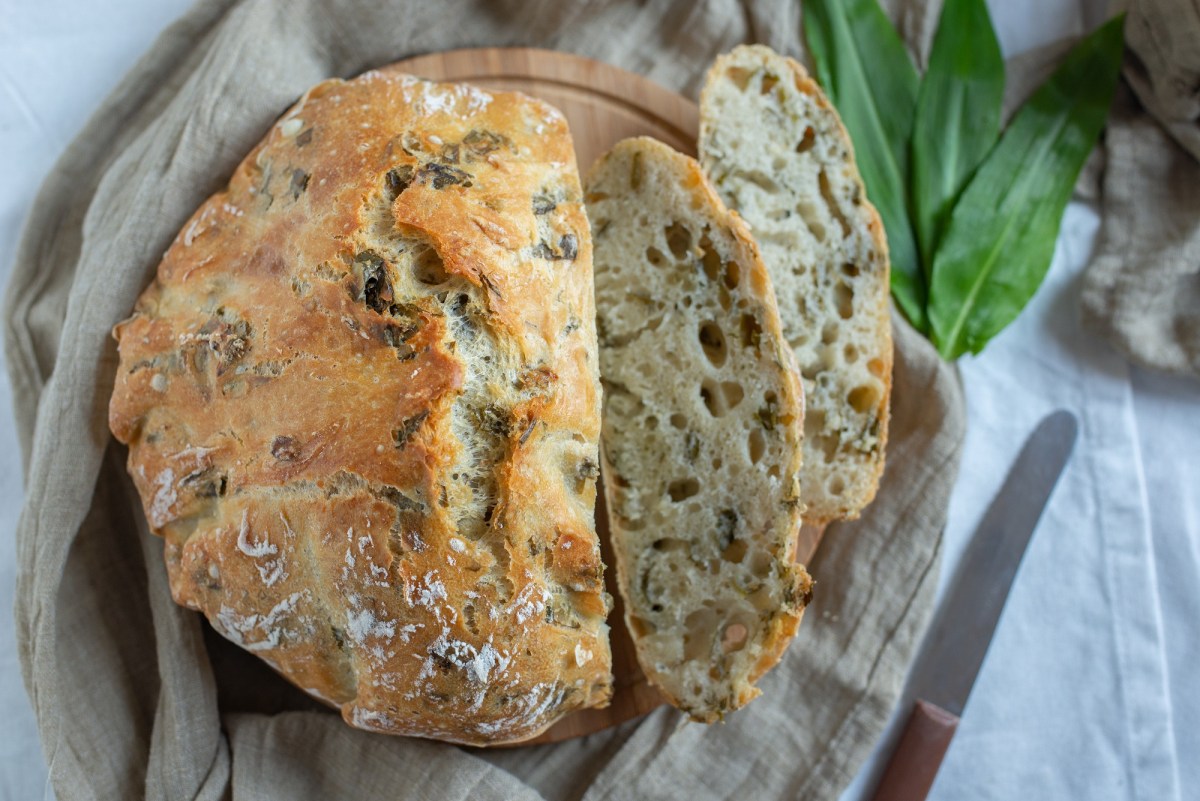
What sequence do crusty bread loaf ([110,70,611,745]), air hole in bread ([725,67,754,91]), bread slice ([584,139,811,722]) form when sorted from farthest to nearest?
air hole in bread ([725,67,754,91])
bread slice ([584,139,811,722])
crusty bread loaf ([110,70,611,745])

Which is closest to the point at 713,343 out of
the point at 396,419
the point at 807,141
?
the point at 807,141

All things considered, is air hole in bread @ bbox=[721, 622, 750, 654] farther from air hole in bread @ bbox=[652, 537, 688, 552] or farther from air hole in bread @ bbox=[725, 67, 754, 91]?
air hole in bread @ bbox=[725, 67, 754, 91]

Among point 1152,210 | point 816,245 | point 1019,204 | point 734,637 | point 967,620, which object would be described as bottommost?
point 967,620

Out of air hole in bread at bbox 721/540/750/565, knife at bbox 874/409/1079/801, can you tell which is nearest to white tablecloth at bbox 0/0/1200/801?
knife at bbox 874/409/1079/801

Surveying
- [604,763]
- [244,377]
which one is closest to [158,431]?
[244,377]

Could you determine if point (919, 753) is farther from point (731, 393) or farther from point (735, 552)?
point (731, 393)

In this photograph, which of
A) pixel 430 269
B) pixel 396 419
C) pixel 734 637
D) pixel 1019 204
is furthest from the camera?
pixel 1019 204
